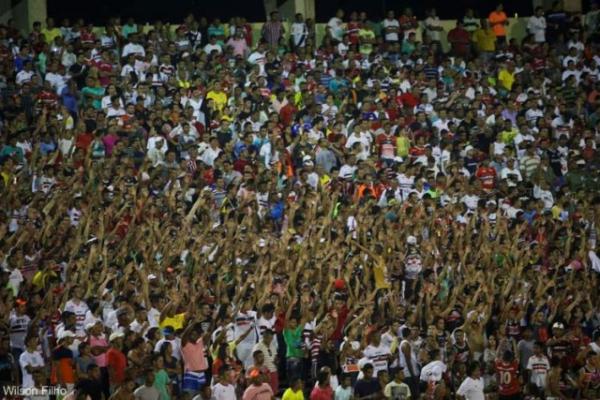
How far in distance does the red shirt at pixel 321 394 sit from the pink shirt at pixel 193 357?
1.36 meters

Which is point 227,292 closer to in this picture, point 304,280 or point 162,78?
point 304,280

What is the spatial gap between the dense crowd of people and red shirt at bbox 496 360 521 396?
28 mm

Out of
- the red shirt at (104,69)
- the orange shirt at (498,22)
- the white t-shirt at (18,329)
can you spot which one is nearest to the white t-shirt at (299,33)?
the orange shirt at (498,22)

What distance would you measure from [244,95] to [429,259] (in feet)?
19.1

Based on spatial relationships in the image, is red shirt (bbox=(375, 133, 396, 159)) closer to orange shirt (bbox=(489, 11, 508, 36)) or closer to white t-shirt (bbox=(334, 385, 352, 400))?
orange shirt (bbox=(489, 11, 508, 36))

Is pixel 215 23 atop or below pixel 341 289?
atop

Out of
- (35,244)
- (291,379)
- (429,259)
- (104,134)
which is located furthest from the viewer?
(104,134)

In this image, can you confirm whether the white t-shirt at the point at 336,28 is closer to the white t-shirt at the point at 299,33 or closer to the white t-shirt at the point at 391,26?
the white t-shirt at the point at 299,33

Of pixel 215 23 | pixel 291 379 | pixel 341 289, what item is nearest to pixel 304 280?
pixel 341 289

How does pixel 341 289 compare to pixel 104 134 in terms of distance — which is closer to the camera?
pixel 341 289

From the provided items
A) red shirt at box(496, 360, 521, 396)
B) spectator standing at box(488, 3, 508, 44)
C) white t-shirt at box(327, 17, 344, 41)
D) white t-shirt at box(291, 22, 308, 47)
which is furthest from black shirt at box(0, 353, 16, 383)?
spectator standing at box(488, 3, 508, 44)

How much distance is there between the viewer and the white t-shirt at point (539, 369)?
61.6 feet

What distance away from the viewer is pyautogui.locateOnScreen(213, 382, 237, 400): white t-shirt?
16.4 m

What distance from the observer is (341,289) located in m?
20.0
